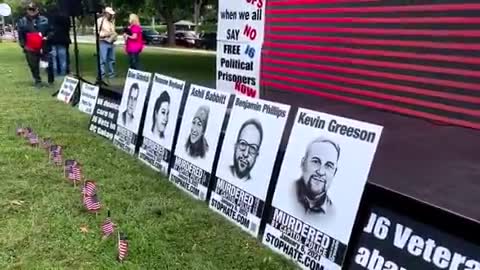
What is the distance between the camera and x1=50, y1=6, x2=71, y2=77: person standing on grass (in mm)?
12820

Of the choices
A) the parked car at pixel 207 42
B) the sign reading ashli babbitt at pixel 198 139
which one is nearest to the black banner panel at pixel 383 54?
the sign reading ashli babbitt at pixel 198 139

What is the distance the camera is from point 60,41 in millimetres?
13102

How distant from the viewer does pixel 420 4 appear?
7.64 metres

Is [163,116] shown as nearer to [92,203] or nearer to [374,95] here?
[92,203]

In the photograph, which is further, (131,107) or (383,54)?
(383,54)

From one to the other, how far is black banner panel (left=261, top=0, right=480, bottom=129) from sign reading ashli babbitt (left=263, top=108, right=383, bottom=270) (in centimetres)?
391

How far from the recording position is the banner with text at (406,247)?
2389 mm

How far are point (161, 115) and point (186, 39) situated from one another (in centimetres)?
3993

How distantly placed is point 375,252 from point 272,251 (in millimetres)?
1038

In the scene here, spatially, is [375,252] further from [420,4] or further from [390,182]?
[420,4]

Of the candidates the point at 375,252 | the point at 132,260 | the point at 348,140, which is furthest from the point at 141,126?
the point at 375,252

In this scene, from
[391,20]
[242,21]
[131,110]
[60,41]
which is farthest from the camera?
[60,41]

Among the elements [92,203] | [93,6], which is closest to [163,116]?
[92,203]

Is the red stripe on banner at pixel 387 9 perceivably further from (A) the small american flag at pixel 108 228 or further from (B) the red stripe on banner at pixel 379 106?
(A) the small american flag at pixel 108 228
